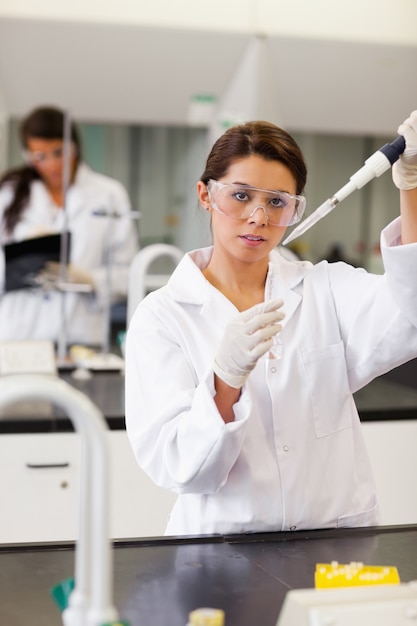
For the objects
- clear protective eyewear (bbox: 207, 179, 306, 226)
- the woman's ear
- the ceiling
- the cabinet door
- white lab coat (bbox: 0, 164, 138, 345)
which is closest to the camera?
clear protective eyewear (bbox: 207, 179, 306, 226)

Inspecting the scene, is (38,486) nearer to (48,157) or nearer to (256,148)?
(256,148)

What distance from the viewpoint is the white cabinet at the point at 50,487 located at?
2855 millimetres

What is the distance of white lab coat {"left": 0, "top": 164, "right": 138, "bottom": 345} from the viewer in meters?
4.16

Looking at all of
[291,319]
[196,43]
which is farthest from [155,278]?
[291,319]

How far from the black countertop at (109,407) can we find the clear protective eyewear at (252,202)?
4.04 feet

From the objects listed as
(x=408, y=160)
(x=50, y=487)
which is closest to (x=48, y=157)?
(x=50, y=487)

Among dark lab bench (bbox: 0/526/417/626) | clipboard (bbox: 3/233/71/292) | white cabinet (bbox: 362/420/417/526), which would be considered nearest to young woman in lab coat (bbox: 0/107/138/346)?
clipboard (bbox: 3/233/71/292)

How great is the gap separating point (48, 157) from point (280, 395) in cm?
269

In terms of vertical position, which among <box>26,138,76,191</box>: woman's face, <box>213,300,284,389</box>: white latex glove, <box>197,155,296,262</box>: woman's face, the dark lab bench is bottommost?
the dark lab bench

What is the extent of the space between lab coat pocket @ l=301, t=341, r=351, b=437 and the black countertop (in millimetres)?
1140

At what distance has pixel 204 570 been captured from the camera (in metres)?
1.54

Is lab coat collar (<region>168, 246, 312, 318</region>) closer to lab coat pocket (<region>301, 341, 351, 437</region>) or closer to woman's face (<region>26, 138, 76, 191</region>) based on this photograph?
lab coat pocket (<region>301, 341, 351, 437</region>)

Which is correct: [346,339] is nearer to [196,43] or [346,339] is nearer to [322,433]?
[322,433]

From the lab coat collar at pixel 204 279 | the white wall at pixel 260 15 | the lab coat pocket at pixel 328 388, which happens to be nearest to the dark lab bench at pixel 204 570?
the lab coat pocket at pixel 328 388
